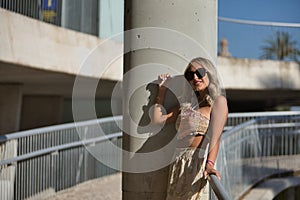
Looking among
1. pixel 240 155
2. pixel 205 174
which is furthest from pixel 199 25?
pixel 240 155

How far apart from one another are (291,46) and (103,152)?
851 centimetres

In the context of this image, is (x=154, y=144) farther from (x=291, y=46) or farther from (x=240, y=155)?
(x=291, y=46)

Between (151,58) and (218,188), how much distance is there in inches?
34.7

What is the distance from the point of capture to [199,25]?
2.99 meters

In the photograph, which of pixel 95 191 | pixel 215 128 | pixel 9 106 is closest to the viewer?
pixel 215 128

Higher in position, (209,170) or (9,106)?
(209,170)

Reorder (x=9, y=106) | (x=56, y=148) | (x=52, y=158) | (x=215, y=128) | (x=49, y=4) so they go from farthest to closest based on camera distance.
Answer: (x=9, y=106) → (x=49, y=4) → (x=56, y=148) → (x=52, y=158) → (x=215, y=128)

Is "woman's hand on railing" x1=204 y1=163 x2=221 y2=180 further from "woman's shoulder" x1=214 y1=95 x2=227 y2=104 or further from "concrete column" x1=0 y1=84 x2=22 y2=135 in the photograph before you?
"concrete column" x1=0 y1=84 x2=22 y2=135

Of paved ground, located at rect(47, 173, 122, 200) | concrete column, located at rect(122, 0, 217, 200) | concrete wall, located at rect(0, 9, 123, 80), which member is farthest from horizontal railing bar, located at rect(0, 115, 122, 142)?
concrete column, located at rect(122, 0, 217, 200)

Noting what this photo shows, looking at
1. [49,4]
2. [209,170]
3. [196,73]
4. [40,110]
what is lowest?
[40,110]

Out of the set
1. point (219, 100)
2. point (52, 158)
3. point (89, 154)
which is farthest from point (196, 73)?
point (89, 154)

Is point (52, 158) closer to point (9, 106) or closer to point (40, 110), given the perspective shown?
point (9, 106)

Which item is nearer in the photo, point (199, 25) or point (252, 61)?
point (199, 25)

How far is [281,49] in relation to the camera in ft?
51.8
